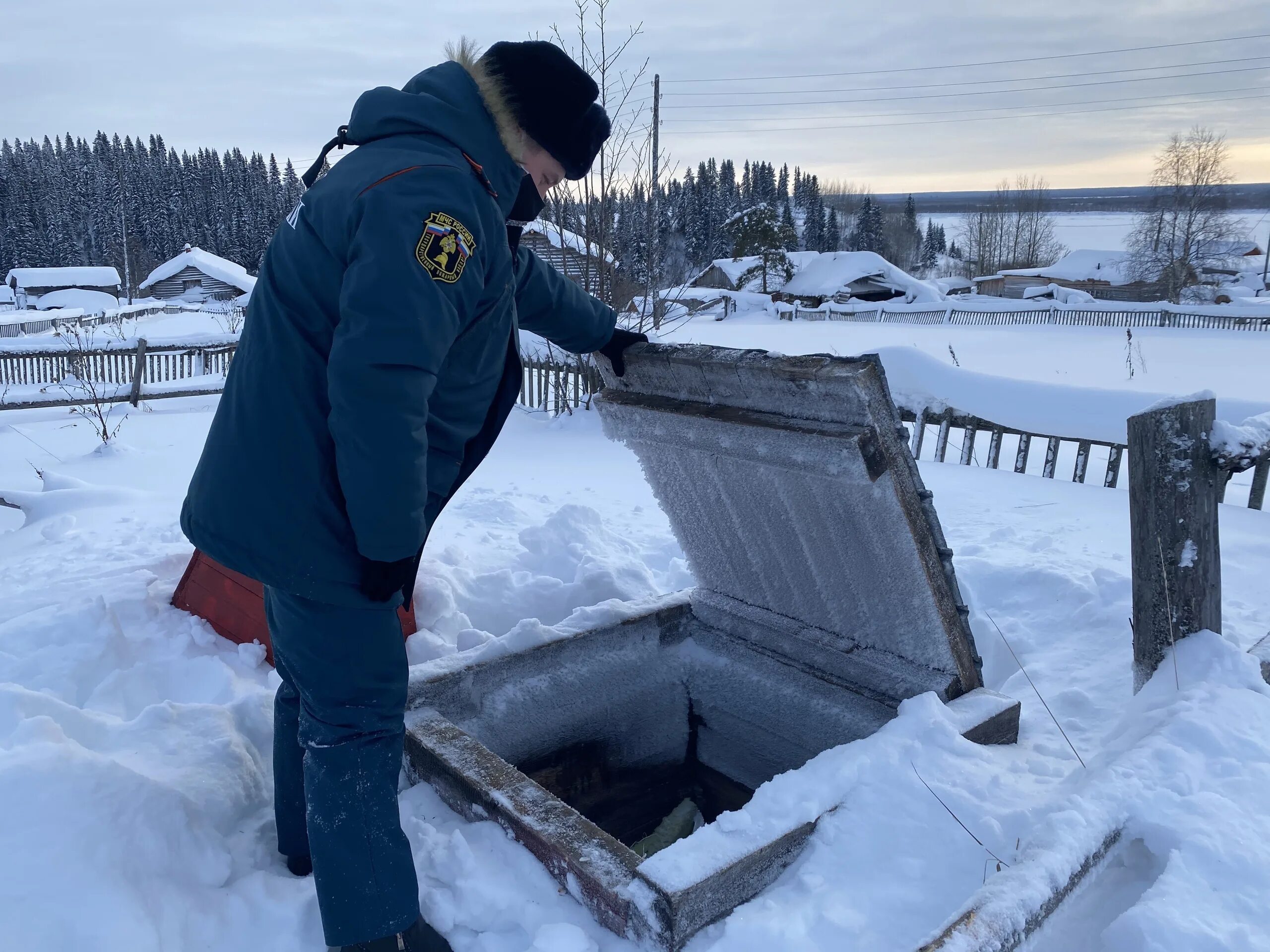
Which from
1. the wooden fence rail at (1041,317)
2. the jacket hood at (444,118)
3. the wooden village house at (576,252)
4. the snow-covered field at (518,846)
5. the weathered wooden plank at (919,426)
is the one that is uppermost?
the wooden fence rail at (1041,317)

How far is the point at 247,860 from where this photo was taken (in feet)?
6.76

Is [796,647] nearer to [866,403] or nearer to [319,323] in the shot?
[866,403]

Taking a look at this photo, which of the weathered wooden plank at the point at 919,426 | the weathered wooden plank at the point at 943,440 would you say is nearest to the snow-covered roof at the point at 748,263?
the weathered wooden plank at the point at 943,440

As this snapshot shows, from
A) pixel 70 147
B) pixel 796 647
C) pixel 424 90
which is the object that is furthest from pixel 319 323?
pixel 70 147

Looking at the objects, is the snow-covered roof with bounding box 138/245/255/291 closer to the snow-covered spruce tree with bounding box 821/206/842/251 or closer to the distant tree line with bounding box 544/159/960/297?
the distant tree line with bounding box 544/159/960/297

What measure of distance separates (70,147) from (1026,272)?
7678cm

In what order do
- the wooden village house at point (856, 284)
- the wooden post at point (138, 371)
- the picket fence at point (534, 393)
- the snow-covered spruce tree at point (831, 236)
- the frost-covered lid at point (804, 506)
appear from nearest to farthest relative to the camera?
1. the frost-covered lid at point (804, 506)
2. the picket fence at point (534, 393)
3. the wooden post at point (138, 371)
4. the wooden village house at point (856, 284)
5. the snow-covered spruce tree at point (831, 236)

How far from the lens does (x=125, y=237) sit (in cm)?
4981

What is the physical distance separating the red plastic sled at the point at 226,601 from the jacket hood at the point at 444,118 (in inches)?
78.7

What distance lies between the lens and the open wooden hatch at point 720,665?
184cm

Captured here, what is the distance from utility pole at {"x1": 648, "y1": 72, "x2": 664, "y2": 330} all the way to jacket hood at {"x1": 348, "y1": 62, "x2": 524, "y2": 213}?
792 cm

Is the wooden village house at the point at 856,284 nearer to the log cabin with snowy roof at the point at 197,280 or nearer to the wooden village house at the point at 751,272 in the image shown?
the wooden village house at the point at 751,272

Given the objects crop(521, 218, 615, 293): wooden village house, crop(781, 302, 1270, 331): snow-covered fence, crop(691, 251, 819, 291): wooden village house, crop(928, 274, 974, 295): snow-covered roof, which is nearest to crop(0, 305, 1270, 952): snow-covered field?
crop(521, 218, 615, 293): wooden village house

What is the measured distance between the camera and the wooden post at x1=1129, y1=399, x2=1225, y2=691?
2.33 meters
